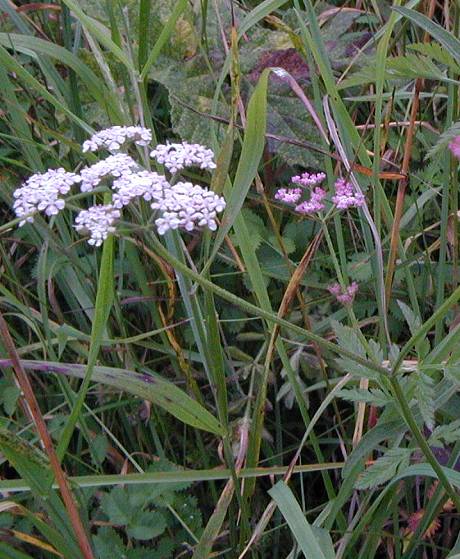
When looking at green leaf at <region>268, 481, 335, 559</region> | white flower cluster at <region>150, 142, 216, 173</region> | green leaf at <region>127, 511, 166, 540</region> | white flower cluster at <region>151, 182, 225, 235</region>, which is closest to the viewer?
white flower cluster at <region>151, 182, 225, 235</region>

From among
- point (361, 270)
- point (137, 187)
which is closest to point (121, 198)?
point (137, 187)

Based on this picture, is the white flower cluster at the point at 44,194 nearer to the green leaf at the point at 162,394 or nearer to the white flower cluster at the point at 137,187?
the white flower cluster at the point at 137,187

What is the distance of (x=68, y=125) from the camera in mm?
1578

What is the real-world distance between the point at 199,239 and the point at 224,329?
7.3 inches

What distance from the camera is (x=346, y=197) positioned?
109cm

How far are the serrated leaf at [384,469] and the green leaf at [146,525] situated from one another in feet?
1.16

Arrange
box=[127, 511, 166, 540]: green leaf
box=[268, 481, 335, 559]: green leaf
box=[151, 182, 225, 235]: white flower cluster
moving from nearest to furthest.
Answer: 1. box=[151, 182, 225, 235]: white flower cluster
2. box=[268, 481, 335, 559]: green leaf
3. box=[127, 511, 166, 540]: green leaf

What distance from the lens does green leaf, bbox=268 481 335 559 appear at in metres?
1.00

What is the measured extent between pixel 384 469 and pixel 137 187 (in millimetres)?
493

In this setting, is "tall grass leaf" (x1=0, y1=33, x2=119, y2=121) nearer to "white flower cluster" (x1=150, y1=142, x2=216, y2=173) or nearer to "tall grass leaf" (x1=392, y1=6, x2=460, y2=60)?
"white flower cluster" (x1=150, y1=142, x2=216, y2=173)

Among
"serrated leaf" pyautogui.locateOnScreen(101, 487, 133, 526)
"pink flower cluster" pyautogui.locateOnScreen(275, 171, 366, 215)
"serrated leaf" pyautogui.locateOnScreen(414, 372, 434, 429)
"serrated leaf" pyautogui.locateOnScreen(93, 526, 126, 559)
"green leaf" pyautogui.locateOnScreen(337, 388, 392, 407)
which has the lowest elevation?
"serrated leaf" pyautogui.locateOnScreen(93, 526, 126, 559)

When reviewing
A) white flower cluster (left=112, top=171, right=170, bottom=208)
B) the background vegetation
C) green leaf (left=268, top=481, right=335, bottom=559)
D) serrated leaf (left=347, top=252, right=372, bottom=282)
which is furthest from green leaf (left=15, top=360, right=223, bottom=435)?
serrated leaf (left=347, top=252, right=372, bottom=282)

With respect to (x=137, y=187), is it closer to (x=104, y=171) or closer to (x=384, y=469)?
(x=104, y=171)

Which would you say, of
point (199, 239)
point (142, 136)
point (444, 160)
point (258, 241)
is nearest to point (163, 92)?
point (199, 239)
